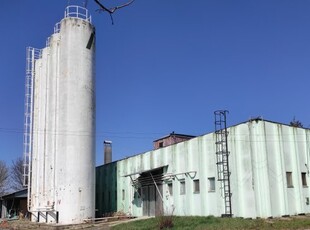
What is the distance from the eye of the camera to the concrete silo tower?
3088cm

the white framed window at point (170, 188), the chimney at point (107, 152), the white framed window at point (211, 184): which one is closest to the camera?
the white framed window at point (211, 184)

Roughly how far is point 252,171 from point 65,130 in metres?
15.2

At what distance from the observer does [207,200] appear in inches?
995

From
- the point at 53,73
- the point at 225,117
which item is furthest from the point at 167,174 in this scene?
the point at 53,73

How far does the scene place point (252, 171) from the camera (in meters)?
22.8

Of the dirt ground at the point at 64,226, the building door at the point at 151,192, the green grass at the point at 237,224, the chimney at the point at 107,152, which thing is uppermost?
the chimney at the point at 107,152

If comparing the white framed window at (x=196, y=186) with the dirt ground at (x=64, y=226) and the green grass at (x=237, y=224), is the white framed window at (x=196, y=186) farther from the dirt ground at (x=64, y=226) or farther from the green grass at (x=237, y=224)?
the dirt ground at (x=64, y=226)

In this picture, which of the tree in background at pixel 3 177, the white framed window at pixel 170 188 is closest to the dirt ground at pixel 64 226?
the white framed window at pixel 170 188

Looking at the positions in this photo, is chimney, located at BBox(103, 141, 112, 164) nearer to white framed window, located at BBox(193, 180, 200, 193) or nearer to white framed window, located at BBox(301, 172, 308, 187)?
white framed window, located at BBox(193, 180, 200, 193)

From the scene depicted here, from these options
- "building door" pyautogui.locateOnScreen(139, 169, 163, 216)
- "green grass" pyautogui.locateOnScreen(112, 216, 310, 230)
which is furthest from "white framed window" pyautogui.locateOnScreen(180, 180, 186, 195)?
"green grass" pyautogui.locateOnScreen(112, 216, 310, 230)

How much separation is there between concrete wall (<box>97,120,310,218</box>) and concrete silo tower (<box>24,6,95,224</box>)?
7581mm

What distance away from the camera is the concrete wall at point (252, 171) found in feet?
73.9

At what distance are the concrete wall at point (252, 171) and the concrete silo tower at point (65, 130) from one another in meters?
7.58

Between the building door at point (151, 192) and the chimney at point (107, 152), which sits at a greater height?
the chimney at point (107, 152)
